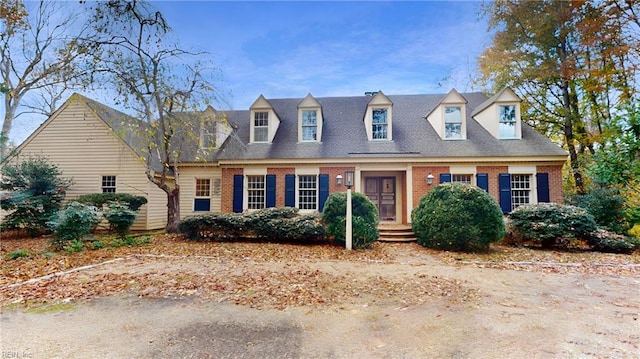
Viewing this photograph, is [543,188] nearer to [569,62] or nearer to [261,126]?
[569,62]

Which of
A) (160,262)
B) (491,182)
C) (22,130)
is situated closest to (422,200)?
(491,182)

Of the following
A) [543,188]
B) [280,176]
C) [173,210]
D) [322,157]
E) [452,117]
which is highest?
[452,117]

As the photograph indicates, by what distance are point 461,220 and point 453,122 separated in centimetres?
574

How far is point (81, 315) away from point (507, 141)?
1449cm

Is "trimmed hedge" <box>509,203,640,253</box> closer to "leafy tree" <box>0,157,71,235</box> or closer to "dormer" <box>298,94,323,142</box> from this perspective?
"dormer" <box>298,94,323,142</box>

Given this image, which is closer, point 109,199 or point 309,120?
point 109,199

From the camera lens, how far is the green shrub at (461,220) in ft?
28.5

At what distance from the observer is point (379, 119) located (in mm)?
13367

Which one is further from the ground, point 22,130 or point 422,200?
point 22,130

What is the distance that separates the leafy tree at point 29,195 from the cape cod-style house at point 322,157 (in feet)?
4.37

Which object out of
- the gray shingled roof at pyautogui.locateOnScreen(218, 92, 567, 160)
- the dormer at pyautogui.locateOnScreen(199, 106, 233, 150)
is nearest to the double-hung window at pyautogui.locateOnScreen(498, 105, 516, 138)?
the gray shingled roof at pyautogui.locateOnScreen(218, 92, 567, 160)

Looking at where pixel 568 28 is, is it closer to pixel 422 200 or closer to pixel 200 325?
pixel 422 200

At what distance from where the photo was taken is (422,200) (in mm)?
10125

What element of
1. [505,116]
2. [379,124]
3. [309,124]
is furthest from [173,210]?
[505,116]
